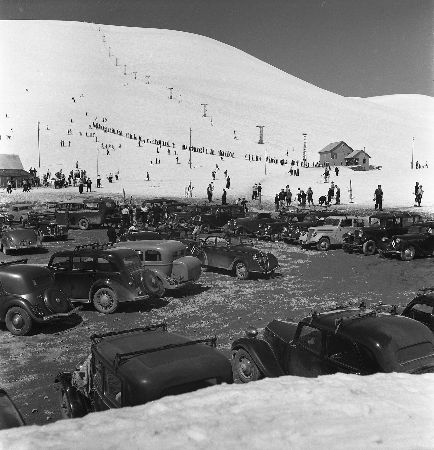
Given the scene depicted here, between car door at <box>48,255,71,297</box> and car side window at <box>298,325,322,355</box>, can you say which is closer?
car side window at <box>298,325,322,355</box>

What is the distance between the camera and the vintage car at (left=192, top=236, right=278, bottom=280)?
15289mm

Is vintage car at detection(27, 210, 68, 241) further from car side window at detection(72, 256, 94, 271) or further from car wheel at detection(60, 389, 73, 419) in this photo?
car wheel at detection(60, 389, 73, 419)

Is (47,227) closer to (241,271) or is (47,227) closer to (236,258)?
(236,258)

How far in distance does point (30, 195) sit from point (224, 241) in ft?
101

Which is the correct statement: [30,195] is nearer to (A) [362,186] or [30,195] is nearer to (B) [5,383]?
(A) [362,186]

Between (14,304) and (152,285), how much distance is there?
2.94 meters

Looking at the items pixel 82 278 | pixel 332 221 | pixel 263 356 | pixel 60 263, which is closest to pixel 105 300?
pixel 82 278

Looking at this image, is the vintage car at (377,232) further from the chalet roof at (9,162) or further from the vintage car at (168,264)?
the chalet roof at (9,162)

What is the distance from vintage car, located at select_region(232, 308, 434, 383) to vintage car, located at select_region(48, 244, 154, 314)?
450cm

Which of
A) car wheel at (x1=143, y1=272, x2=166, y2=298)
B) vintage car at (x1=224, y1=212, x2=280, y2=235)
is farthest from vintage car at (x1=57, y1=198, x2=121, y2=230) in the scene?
car wheel at (x1=143, y1=272, x2=166, y2=298)

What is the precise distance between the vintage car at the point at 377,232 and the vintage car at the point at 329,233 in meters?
0.43

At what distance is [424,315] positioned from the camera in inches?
338

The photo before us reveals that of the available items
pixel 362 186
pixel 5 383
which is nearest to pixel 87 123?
pixel 362 186

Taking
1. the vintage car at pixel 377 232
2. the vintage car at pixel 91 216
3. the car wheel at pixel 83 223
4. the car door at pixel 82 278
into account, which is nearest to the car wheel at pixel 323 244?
the vintage car at pixel 377 232
